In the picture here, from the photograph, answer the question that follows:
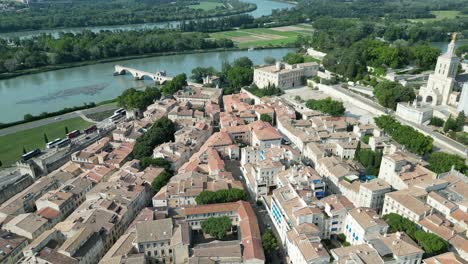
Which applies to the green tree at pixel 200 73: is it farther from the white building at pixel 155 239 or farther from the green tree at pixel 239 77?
the white building at pixel 155 239

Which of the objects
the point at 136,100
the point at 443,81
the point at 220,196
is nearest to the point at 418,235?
the point at 220,196

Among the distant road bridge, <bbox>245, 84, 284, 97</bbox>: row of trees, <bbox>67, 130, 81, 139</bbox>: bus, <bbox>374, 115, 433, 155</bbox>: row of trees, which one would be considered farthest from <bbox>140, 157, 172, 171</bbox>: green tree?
the distant road bridge

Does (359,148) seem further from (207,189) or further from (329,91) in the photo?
(329,91)

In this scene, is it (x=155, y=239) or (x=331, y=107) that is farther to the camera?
(x=331, y=107)

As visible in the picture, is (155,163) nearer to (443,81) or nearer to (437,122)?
(437,122)

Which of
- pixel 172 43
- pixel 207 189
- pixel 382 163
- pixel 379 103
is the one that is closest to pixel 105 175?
pixel 207 189

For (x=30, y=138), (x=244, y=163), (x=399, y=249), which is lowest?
(x=30, y=138)

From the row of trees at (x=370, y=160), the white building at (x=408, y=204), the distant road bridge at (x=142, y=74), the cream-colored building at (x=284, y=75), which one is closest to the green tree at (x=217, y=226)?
the white building at (x=408, y=204)
